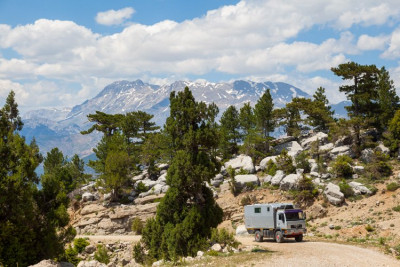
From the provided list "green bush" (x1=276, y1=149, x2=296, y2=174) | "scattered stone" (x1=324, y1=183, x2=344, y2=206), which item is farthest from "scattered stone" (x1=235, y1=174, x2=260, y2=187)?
"scattered stone" (x1=324, y1=183, x2=344, y2=206)

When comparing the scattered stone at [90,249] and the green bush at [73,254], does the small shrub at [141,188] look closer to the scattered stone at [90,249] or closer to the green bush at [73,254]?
the scattered stone at [90,249]

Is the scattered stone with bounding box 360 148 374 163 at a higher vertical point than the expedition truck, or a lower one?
higher

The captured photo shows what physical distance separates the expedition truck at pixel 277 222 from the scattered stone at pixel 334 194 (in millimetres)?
13819

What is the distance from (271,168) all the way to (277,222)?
Result: 2323 cm

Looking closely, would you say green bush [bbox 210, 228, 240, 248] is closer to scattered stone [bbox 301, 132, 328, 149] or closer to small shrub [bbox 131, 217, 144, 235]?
small shrub [bbox 131, 217, 144, 235]

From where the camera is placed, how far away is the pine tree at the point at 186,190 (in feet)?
86.7

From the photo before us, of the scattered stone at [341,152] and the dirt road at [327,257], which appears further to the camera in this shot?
the scattered stone at [341,152]

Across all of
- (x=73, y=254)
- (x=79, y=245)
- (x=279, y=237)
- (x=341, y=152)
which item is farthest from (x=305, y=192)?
(x=73, y=254)

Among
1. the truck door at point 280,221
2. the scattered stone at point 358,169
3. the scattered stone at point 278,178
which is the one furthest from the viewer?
the scattered stone at point 278,178

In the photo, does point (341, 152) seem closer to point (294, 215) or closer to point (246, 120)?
Answer: point (246, 120)

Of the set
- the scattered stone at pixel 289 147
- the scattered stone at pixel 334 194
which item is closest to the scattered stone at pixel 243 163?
the scattered stone at pixel 289 147

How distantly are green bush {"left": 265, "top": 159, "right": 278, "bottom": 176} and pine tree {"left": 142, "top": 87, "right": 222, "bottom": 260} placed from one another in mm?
24611

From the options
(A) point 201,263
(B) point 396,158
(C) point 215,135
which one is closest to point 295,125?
(B) point 396,158

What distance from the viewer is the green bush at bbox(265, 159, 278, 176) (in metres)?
51.3
